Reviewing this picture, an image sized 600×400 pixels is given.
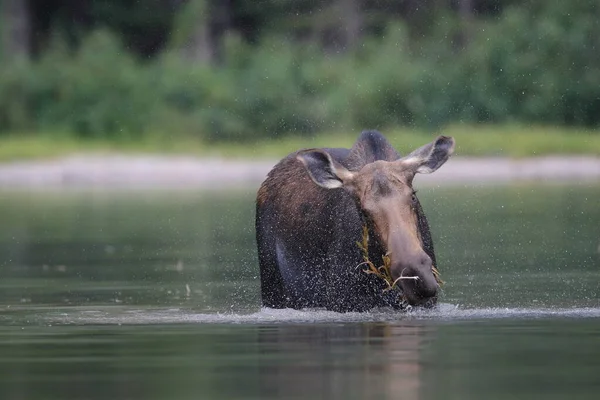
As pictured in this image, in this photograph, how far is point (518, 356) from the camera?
11.0 m

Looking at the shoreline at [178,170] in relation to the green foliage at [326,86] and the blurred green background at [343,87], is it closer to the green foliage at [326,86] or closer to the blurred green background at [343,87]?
the blurred green background at [343,87]

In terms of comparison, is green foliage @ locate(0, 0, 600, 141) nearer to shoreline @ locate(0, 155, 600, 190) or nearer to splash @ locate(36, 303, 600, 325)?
shoreline @ locate(0, 155, 600, 190)

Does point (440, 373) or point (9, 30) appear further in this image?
point (9, 30)

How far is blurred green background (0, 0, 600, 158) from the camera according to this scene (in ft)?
147

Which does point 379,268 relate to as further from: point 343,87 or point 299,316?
point 343,87

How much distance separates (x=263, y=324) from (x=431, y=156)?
1.81m

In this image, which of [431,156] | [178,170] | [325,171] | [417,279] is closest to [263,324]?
[325,171]

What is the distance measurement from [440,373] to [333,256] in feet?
10.2

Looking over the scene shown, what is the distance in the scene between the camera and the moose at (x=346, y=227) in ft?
38.5

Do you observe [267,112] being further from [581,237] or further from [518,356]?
[518,356]

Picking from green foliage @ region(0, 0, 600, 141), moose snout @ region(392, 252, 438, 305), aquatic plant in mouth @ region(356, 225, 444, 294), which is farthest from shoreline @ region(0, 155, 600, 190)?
moose snout @ region(392, 252, 438, 305)

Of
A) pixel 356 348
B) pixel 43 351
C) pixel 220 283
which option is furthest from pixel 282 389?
pixel 220 283

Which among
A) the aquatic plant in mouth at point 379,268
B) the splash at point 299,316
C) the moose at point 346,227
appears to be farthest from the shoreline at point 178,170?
the aquatic plant in mouth at point 379,268

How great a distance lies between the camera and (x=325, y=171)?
502 inches
